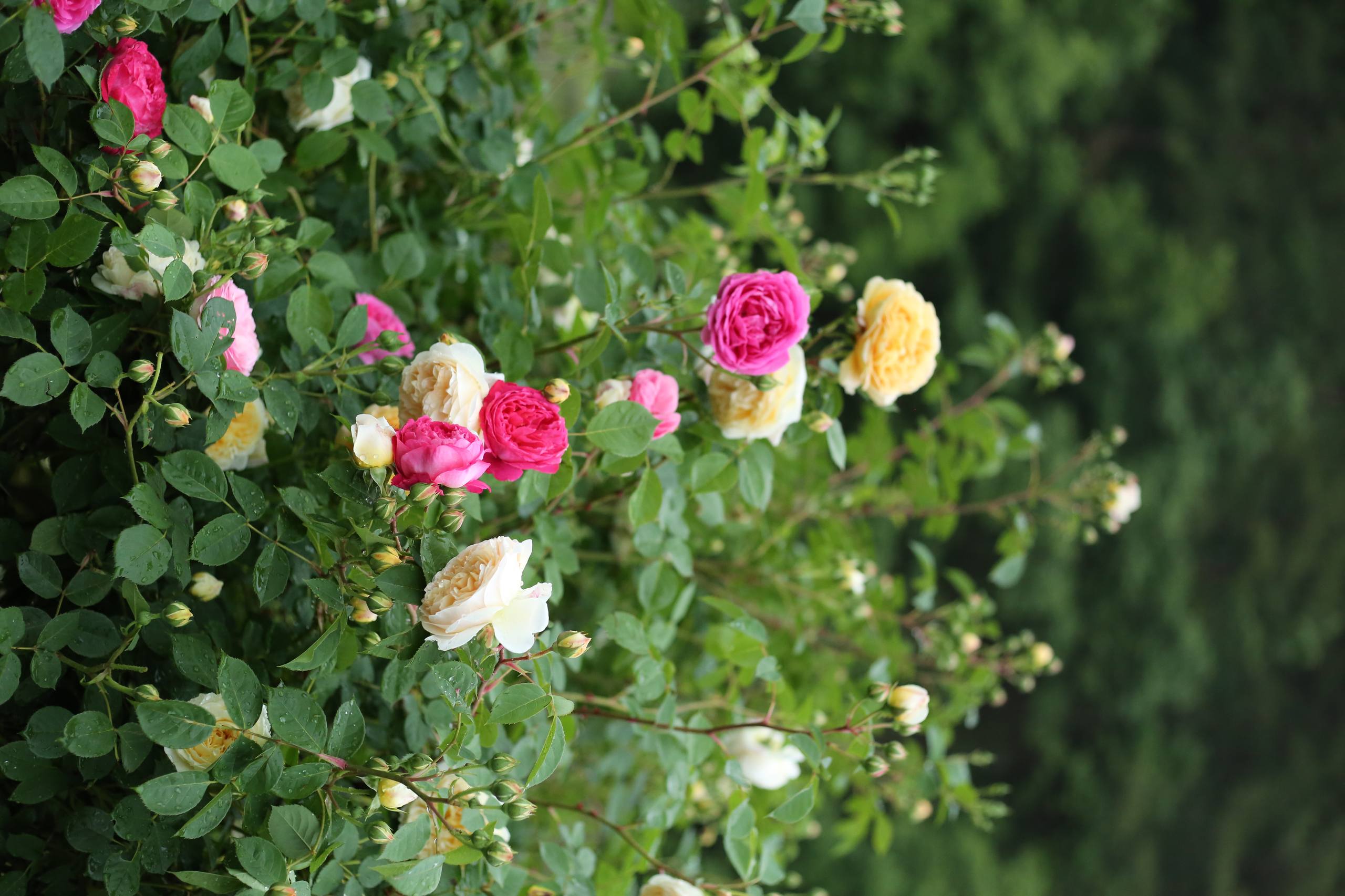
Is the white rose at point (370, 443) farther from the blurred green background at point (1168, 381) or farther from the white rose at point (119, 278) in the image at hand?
the blurred green background at point (1168, 381)

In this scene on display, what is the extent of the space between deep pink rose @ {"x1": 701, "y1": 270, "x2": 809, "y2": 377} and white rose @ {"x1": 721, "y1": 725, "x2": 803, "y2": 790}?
0.28m

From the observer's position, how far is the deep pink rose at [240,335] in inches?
15.8

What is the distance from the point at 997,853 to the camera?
2.07 m

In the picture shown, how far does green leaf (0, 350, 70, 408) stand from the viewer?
362mm

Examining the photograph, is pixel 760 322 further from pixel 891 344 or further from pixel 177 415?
pixel 177 415

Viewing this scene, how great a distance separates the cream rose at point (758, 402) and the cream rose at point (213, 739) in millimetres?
261

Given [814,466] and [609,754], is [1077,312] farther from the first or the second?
[609,754]

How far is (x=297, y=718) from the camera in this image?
1.18ft

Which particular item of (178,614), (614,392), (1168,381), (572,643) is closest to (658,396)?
(614,392)

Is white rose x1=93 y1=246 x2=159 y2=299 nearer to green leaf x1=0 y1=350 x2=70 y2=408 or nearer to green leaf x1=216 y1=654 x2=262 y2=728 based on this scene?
green leaf x1=0 y1=350 x2=70 y2=408

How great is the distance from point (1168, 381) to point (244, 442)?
204 centimetres

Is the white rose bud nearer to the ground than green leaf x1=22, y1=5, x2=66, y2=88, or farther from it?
nearer to the ground

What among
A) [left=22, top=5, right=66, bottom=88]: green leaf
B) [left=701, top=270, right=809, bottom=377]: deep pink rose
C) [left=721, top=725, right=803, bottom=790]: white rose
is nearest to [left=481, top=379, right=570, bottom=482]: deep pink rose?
[left=701, top=270, right=809, bottom=377]: deep pink rose

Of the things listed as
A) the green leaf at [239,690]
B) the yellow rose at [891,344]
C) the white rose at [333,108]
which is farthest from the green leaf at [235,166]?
the yellow rose at [891,344]
